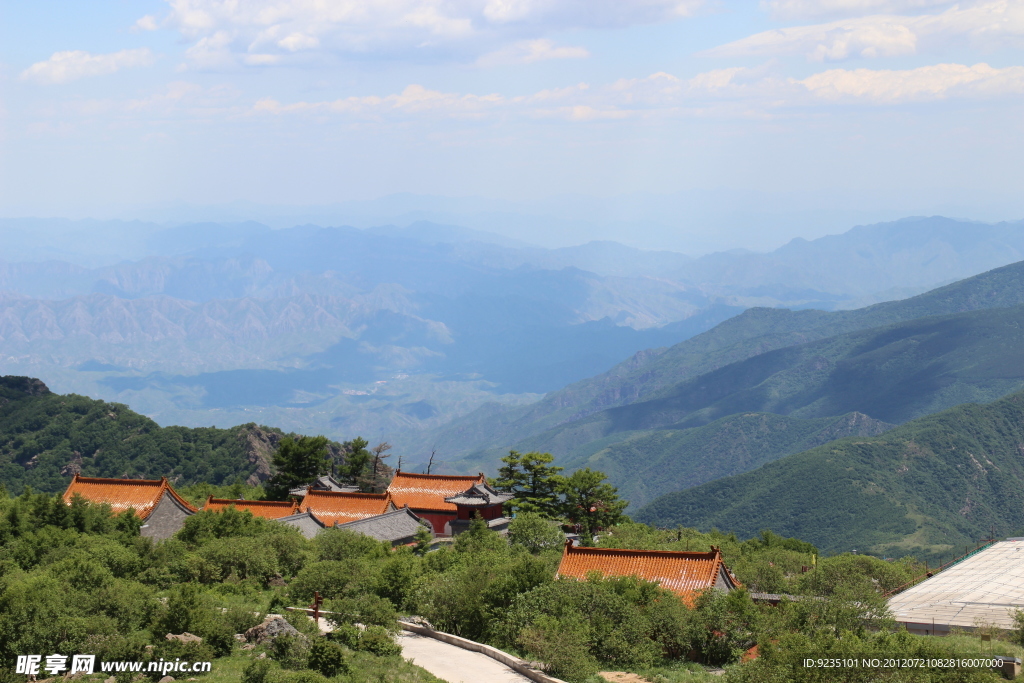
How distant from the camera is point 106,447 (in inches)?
5989

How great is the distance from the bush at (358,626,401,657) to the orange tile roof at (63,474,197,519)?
1120 inches

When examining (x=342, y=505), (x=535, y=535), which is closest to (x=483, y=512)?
(x=342, y=505)

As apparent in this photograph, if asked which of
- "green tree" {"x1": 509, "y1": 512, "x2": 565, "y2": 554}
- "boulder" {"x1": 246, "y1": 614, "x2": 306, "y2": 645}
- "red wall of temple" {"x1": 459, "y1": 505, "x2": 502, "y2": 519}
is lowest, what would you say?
"red wall of temple" {"x1": 459, "y1": 505, "x2": 502, "y2": 519}

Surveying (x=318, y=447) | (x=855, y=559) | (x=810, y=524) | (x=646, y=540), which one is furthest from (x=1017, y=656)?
(x=810, y=524)

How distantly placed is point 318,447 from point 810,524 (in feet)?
409

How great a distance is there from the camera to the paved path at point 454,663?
35344mm

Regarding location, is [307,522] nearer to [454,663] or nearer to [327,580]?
[327,580]

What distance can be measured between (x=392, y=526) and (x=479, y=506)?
779 centimetres

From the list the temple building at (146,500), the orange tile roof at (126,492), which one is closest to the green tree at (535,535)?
the temple building at (146,500)

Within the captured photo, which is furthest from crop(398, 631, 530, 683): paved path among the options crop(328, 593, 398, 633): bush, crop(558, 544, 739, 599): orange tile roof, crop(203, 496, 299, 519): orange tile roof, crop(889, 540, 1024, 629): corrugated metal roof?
crop(203, 496, 299, 519): orange tile roof

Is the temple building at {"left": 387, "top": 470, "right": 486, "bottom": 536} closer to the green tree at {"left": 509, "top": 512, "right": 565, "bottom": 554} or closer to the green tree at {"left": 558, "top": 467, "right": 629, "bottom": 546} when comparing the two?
the green tree at {"left": 558, "top": 467, "right": 629, "bottom": 546}

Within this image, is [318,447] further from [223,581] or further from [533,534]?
[223,581]

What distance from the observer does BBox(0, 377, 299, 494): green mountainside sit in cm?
14038

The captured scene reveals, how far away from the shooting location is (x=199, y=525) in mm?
56125
